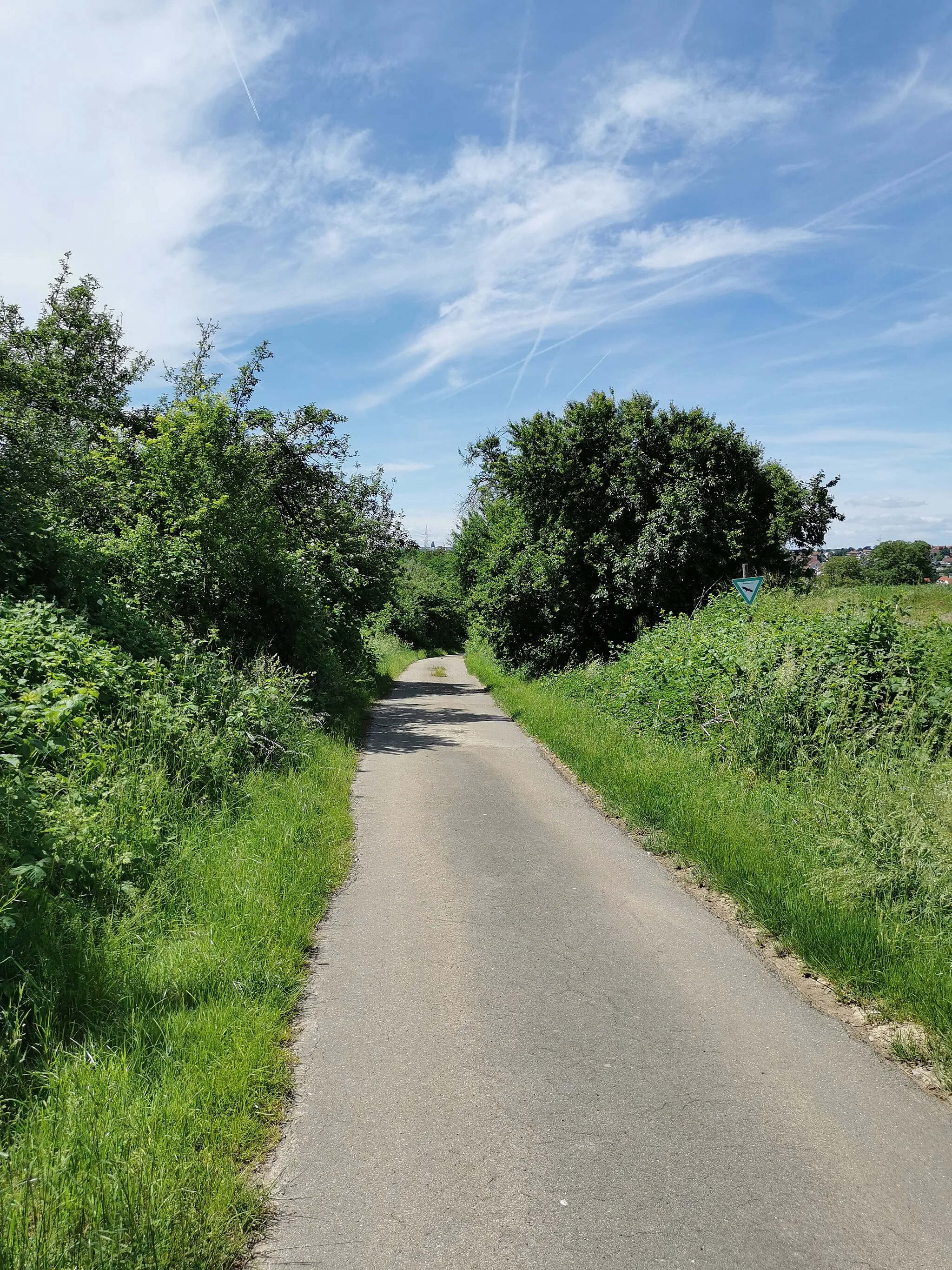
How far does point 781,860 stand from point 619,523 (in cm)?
1599

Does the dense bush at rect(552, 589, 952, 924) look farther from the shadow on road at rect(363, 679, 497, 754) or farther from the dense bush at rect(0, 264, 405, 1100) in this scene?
the dense bush at rect(0, 264, 405, 1100)

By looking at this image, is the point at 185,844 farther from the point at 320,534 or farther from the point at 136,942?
the point at 320,534

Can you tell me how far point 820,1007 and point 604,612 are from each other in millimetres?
17973

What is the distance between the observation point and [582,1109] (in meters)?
3.28

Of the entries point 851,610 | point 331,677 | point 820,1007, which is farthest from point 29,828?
point 331,677

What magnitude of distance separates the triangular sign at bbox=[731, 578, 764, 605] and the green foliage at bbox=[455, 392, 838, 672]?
6.58 metres

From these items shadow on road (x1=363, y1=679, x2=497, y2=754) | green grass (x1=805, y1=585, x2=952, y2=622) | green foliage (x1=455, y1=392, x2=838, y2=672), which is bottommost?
shadow on road (x1=363, y1=679, x2=497, y2=754)

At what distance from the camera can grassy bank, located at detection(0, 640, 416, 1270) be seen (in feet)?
8.08

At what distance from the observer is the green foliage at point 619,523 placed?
20.0 meters

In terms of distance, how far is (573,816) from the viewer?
834 cm

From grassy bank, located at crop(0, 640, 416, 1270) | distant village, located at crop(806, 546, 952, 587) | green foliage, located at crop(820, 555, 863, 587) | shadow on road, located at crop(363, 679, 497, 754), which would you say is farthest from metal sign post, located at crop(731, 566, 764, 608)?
green foliage, located at crop(820, 555, 863, 587)

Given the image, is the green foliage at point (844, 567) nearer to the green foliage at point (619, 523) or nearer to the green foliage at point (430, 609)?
the green foliage at point (430, 609)

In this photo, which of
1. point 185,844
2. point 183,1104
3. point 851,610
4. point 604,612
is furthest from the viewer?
point 604,612

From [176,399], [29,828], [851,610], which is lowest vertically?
[29,828]
